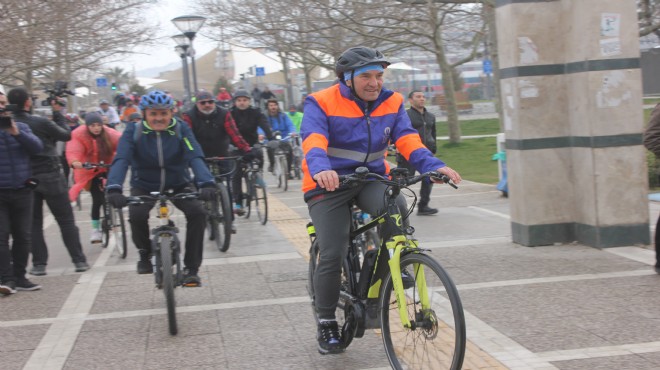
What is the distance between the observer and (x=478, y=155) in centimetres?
2175

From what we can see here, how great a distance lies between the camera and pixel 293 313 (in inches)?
248

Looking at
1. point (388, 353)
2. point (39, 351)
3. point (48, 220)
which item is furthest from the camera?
point (48, 220)

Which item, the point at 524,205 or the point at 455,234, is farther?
the point at 455,234

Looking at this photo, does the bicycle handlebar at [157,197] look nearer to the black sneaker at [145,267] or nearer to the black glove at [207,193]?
the black glove at [207,193]

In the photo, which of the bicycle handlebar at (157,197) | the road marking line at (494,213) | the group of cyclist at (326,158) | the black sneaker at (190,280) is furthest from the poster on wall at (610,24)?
A: the black sneaker at (190,280)

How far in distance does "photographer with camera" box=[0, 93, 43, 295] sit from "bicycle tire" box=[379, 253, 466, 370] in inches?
168

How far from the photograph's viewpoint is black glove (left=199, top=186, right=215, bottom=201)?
6.11 metres

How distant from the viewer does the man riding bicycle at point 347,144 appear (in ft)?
15.4

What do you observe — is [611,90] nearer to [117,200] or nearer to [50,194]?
[117,200]

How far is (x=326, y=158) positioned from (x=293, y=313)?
214 centimetres

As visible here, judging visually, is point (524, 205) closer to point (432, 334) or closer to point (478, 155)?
point (432, 334)

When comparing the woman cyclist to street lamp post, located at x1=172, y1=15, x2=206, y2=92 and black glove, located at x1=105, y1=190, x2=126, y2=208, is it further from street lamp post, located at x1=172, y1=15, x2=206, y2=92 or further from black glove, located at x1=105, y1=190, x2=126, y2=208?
street lamp post, located at x1=172, y1=15, x2=206, y2=92

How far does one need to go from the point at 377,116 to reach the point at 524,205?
4.09m

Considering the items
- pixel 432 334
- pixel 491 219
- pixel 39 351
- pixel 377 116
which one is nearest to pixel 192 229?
pixel 39 351
